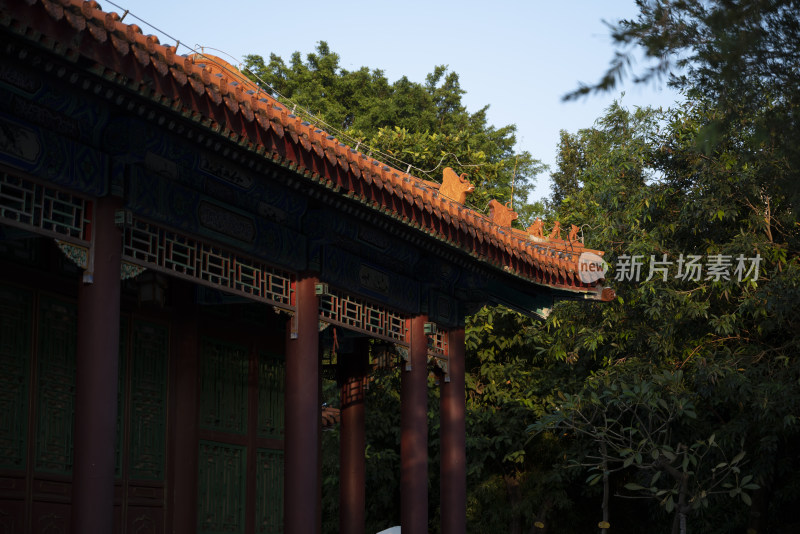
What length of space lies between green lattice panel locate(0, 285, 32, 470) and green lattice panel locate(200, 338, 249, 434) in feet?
7.78

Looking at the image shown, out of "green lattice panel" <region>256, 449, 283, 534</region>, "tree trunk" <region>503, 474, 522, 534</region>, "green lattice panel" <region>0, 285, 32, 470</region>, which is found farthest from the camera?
"tree trunk" <region>503, 474, 522, 534</region>

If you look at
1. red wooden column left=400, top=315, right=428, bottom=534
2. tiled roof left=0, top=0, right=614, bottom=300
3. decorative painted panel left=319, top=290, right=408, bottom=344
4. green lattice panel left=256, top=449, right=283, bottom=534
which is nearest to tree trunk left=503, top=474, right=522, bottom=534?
tiled roof left=0, top=0, right=614, bottom=300

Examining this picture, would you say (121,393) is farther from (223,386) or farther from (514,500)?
(514,500)

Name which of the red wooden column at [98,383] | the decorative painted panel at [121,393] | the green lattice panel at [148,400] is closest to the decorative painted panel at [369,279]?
the green lattice panel at [148,400]


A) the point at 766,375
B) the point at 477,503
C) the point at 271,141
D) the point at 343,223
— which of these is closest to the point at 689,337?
the point at 766,375

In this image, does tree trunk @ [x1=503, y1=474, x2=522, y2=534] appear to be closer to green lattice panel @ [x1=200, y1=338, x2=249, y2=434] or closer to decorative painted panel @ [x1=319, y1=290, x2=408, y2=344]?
decorative painted panel @ [x1=319, y1=290, x2=408, y2=344]

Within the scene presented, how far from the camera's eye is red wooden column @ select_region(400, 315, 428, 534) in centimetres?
1262

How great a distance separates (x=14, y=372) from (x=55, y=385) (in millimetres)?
490

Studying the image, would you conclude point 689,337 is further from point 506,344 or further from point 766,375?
point 506,344

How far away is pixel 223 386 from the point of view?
468 inches

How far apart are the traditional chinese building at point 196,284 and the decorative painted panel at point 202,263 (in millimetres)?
25

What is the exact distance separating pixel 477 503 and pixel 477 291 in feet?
37.9

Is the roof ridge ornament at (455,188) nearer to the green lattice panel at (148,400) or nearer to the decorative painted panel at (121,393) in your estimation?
the green lattice panel at (148,400)

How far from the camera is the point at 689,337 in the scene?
2025cm
